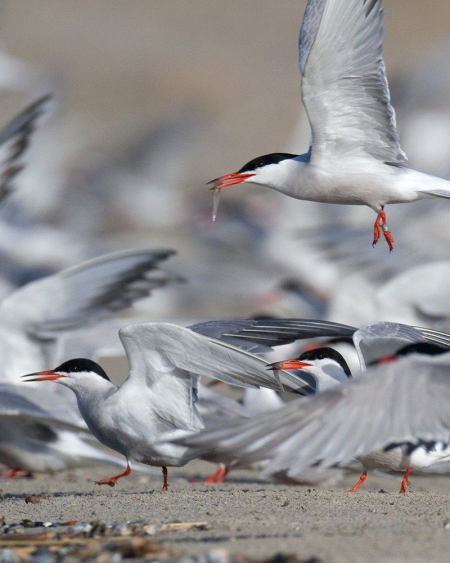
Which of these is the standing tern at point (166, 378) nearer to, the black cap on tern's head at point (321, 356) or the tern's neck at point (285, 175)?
Answer: the black cap on tern's head at point (321, 356)

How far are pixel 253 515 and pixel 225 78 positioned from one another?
21978 millimetres

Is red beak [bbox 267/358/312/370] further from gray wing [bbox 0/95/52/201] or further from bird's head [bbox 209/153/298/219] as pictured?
gray wing [bbox 0/95/52/201]

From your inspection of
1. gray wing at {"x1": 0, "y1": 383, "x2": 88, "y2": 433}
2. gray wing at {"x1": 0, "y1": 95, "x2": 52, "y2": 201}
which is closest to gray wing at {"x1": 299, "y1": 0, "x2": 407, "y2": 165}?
gray wing at {"x1": 0, "y1": 383, "x2": 88, "y2": 433}

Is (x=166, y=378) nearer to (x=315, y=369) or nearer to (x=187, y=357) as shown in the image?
(x=187, y=357)

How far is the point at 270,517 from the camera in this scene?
3996 millimetres

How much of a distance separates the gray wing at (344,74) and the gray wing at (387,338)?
814 mm

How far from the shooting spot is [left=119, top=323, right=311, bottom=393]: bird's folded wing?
4578 millimetres

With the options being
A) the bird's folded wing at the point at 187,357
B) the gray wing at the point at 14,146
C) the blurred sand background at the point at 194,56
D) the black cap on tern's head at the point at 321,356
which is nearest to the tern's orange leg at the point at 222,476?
the black cap on tern's head at the point at 321,356

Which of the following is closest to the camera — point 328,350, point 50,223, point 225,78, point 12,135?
point 328,350

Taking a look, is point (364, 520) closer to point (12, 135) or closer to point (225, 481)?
point (225, 481)

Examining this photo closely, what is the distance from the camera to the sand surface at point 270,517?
3.39m

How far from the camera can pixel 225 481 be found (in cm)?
613

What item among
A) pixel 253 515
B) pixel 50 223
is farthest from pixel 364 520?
pixel 50 223

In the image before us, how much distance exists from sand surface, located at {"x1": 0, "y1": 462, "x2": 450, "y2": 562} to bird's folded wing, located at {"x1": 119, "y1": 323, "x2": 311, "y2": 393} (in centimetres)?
47
